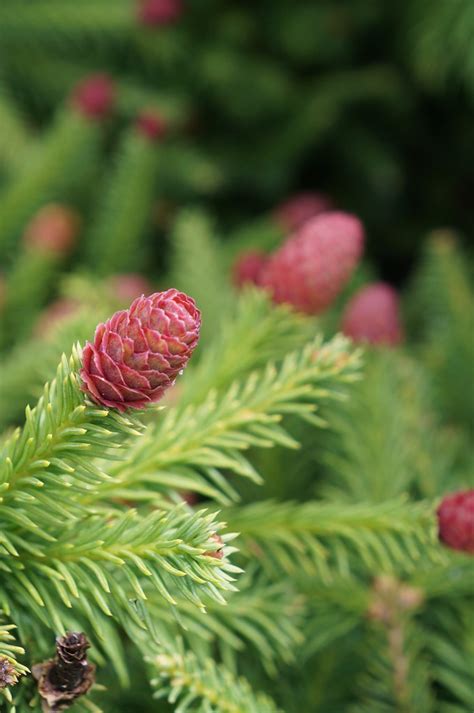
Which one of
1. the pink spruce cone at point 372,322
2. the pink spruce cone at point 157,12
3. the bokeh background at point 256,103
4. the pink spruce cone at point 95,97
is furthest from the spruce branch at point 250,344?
the pink spruce cone at point 157,12

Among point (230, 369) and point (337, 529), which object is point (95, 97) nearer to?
point (230, 369)

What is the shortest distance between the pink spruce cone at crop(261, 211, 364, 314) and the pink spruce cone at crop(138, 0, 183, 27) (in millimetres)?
928

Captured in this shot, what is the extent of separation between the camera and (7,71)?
1.65 m

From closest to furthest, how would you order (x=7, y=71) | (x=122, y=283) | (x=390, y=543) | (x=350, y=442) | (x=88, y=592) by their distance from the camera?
(x=88, y=592) → (x=390, y=543) → (x=350, y=442) → (x=122, y=283) → (x=7, y=71)

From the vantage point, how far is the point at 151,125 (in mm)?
1470

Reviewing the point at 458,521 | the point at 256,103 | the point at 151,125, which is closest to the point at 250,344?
the point at 458,521

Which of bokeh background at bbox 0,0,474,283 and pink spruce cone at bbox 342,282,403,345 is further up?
bokeh background at bbox 0,0,474,283

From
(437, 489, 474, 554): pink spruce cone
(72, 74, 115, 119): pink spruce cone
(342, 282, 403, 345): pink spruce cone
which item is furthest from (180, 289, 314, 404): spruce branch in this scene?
(72, 74, 115, 119): pink spruce cone

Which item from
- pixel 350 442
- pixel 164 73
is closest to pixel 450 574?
pixel 350 442

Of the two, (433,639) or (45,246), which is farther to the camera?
(45,246)

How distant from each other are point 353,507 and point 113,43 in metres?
1.29

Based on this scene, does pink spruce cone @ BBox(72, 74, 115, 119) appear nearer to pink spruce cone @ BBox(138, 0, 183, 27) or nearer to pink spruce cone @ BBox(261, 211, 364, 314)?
pink spruce cone @ BBox(138, 0, 183, 27)

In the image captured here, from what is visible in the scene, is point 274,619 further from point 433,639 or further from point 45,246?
point 45,246

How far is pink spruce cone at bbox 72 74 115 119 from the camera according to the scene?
1.49 m
